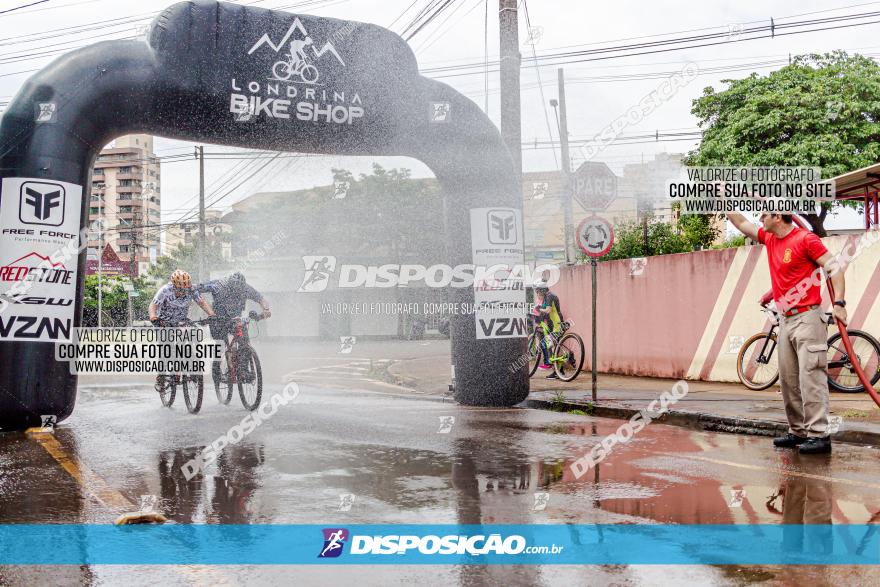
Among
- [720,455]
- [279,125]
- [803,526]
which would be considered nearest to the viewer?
[803,526]

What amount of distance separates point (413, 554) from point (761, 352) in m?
8.98

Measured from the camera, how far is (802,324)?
24.8 feet

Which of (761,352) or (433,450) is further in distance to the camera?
(761,352)

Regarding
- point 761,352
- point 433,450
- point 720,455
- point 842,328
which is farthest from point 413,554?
point 761,352

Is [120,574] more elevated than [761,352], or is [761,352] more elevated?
[761,352]

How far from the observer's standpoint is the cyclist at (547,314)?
15375 mm

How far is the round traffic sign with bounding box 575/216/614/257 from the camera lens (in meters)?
11.7

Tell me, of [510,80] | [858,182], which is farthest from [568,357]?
[858,182]

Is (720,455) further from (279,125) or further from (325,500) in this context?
(279,125)

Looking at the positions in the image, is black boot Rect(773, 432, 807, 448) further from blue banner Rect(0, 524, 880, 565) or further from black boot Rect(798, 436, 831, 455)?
blue banner Rect(0, 524, 880, 565)

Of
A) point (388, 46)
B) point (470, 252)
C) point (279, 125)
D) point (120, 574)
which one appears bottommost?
point (120, 574)

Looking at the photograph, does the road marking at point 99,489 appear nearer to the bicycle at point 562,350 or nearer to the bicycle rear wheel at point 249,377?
the bicycle rear wheel at point 249,377

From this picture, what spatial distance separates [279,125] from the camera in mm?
10594

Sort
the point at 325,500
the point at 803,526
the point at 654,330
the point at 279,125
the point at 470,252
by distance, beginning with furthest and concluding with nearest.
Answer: the point at 654,330
the point at 470,252
the point at 279,125
the point at 325,500
the point at 803,526
